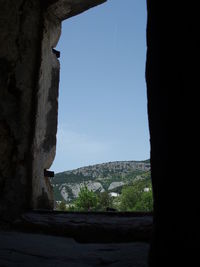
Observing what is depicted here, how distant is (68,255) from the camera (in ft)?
4.37

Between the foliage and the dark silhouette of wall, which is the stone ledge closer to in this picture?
the dark silhouette of wall

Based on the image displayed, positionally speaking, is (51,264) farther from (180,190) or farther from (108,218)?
(108,218)

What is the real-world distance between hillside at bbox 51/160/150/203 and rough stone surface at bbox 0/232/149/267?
48.6m

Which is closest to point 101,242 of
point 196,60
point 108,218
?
point 108,218

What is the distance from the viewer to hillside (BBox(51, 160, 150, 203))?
5240 cm

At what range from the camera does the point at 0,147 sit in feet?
7.71

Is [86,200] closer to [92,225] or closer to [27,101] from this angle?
[27,101]

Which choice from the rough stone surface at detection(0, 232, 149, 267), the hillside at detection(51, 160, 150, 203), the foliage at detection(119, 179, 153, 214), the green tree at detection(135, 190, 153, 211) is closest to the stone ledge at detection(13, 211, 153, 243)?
the rough stone surface at detection(0, 232, 149, 267)

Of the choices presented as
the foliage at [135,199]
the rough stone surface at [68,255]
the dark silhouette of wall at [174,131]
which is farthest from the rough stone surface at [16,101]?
the foliage at [135,199]

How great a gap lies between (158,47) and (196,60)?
135 mm

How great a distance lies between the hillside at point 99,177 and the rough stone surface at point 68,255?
48553 mm

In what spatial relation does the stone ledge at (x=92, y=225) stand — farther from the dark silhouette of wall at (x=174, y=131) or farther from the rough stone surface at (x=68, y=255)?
the dark silhouette of wall at (x=174, y=131)

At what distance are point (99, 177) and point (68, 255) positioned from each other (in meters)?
57.4

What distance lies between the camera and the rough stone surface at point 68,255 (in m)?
1.15
